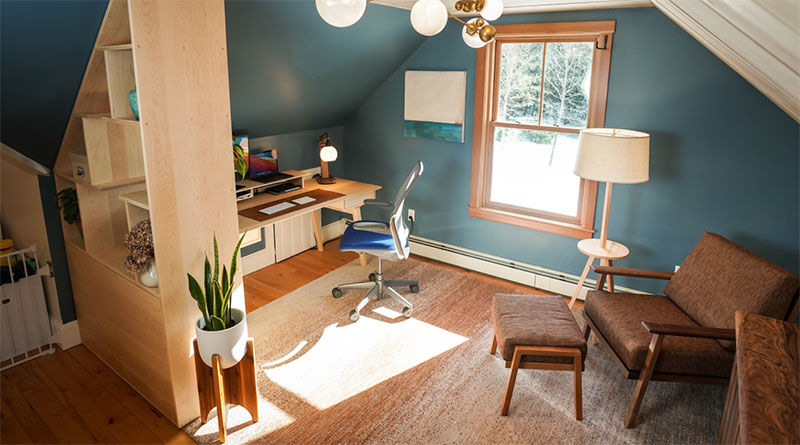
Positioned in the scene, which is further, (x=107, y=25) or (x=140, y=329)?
(x=140, y=329)

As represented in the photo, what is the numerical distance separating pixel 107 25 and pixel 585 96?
288 centimetres

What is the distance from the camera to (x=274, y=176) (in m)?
4.09

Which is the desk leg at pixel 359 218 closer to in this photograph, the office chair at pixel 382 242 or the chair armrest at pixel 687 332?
the office chair at pixel 382 242

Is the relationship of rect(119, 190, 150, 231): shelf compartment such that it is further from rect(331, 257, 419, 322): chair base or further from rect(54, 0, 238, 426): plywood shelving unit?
rect(331, 257, 419, 322): chair base

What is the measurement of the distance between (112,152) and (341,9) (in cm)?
174

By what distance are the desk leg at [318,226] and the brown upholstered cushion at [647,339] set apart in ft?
8.23

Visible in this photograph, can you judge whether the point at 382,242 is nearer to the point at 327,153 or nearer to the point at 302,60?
the point at 327,153

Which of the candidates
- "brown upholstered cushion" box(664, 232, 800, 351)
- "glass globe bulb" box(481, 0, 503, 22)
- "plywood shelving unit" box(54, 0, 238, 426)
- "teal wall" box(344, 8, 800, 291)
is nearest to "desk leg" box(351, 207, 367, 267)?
"teal wall" box(344, 8, 800, 291)

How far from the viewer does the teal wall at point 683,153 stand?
2.97m

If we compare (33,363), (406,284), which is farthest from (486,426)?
(33,363)

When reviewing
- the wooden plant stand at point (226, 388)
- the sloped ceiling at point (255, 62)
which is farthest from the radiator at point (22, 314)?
the wooden plant stand at point (226, 388)

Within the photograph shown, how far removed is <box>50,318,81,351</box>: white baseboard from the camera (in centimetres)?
302

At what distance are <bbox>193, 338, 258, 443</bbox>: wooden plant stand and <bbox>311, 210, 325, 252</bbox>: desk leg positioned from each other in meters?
2.25

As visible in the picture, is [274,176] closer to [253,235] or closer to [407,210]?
[253,235]
